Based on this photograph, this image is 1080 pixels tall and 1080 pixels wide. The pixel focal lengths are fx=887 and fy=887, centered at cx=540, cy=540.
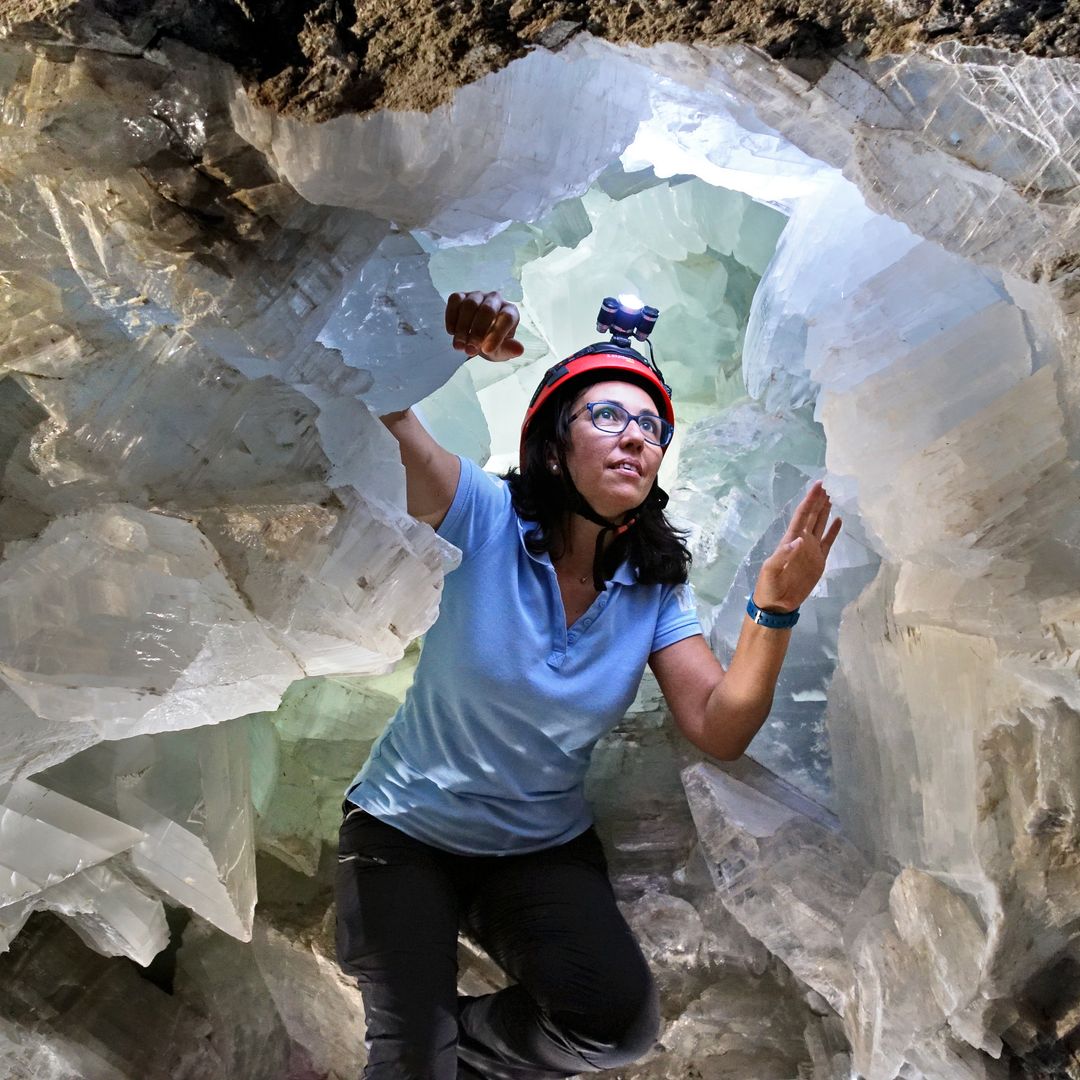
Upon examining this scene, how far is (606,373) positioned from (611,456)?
246 mm

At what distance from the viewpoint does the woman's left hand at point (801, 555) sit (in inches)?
67.0

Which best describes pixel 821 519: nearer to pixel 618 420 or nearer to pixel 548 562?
pixel 618 420

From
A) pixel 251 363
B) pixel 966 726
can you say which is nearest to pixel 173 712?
pixel 251 363

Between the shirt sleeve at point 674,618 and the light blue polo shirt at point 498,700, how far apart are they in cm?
6

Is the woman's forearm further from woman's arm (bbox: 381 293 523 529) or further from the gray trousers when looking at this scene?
woman's arm (bbox: 381 293 523 529)

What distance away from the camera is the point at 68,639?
1272 mm

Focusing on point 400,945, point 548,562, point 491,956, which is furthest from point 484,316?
point 491,956

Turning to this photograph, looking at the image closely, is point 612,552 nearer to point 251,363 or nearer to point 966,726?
point 966,726

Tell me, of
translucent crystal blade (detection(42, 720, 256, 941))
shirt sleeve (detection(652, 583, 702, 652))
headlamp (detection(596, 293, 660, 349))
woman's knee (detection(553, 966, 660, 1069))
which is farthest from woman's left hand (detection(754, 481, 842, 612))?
translucent crystal blade (detection(42, 720, 256, 941))

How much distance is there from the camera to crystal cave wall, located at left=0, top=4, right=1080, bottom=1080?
1.11 metres

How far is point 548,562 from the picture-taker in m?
1.93

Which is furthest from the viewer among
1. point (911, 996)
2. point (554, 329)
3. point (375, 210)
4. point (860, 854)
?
point (554, 329)

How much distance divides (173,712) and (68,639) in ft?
0.66

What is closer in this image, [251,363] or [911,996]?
[251,363]
